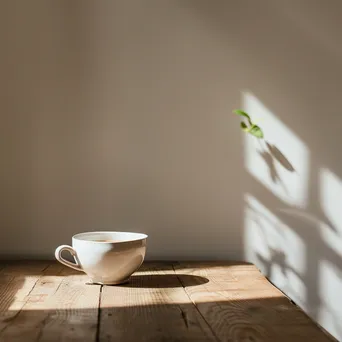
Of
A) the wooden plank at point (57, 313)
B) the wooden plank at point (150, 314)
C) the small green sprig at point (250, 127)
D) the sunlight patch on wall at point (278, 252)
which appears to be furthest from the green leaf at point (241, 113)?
the wooden plank at point (57, 313)

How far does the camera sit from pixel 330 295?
69.7 inches

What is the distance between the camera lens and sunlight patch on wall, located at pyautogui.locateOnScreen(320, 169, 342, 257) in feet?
5.77

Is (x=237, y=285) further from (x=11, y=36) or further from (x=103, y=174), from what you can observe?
(x=11, y=36)

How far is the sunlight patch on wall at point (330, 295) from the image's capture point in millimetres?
1767

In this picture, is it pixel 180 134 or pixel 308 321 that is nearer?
pixel 308 321

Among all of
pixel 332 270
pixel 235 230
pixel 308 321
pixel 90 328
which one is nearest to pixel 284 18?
pixel 235 230

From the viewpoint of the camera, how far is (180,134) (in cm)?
171

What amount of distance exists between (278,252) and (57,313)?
3.02ft

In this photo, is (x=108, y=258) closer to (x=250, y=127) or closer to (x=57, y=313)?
(x=57, y=313)

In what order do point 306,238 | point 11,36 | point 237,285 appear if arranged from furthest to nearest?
point 306,238
point 11,36
point 237,285

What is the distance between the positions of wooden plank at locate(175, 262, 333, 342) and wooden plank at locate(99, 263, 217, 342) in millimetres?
26

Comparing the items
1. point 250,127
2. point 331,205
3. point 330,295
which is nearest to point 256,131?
point 250,127

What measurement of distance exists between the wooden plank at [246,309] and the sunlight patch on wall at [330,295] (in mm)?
401

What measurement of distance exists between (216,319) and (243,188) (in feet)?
2.58
